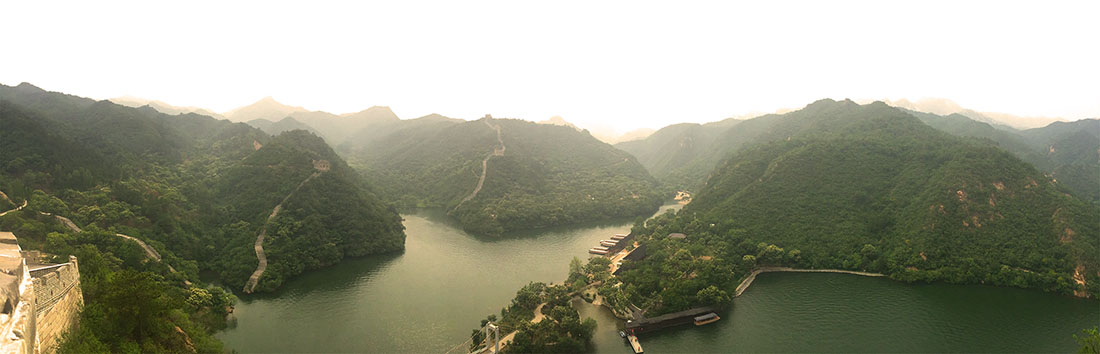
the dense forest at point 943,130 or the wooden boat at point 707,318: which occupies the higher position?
the dense forest at point 943,130

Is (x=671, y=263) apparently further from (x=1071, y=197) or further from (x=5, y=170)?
(x=5, y=170)

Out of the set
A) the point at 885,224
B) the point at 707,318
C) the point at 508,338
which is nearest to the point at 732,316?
the point at 707,318

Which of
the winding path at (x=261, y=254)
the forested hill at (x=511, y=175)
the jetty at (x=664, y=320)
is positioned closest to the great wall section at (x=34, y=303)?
the winding path at (x=261, y=254)

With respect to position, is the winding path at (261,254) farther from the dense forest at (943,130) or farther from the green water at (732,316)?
the dense forest at (943,130)

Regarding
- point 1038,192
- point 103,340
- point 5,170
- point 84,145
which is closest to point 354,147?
point 84,145

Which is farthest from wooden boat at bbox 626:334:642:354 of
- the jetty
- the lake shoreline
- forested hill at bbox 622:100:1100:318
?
the lake shoreline

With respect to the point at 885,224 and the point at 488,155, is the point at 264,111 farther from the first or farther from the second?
the point at 885,224
